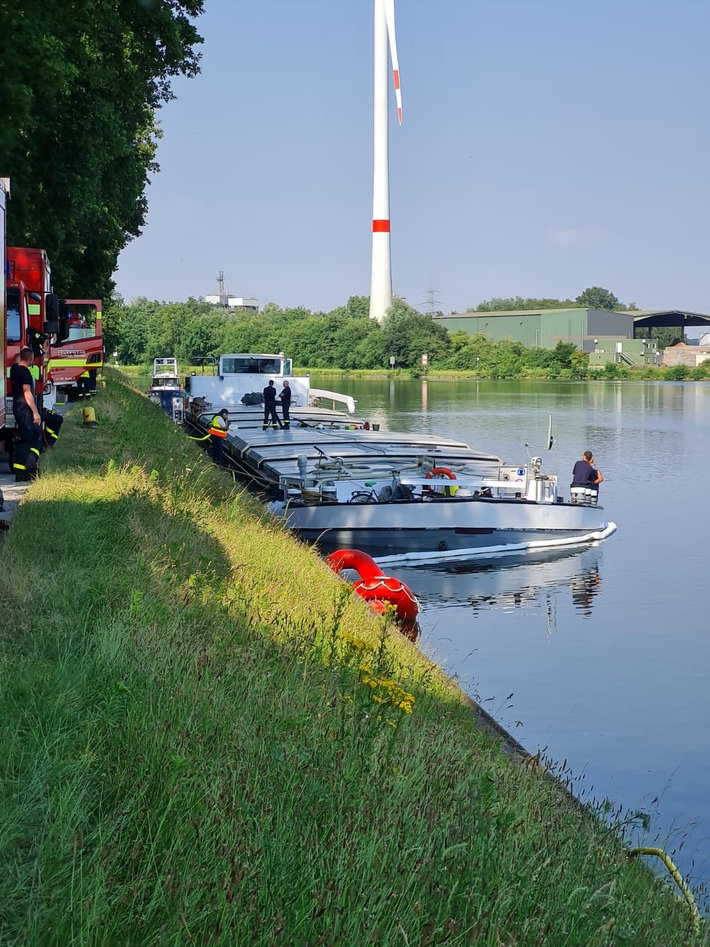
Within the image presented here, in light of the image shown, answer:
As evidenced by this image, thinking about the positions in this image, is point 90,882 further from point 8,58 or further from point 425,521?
point 425,521

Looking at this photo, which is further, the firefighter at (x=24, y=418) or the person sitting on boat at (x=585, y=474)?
the person sitting on boat at (x=585, y=474)

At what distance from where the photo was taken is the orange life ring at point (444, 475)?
27.9 metres

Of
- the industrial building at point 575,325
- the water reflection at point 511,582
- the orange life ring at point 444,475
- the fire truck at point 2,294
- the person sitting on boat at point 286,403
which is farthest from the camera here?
the industrial building at point 575,325

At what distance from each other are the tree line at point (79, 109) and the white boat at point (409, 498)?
27.3 ft

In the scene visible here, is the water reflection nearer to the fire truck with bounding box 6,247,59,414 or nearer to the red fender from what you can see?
the red fender

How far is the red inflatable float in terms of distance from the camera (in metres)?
17.0

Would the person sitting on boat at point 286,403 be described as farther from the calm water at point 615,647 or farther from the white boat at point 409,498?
the calm water at point 615,647

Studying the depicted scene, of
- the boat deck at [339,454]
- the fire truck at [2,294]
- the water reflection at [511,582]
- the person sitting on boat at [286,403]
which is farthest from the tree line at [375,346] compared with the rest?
the fire truck at [2,294]

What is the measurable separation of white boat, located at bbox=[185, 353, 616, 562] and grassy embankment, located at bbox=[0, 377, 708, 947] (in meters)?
13.9

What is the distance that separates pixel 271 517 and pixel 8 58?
26.1 feet

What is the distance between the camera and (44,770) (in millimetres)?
5086

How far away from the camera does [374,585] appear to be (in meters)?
17.3

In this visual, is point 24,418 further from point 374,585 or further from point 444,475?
point 444,475

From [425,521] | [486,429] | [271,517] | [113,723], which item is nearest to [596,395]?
[486,429]
